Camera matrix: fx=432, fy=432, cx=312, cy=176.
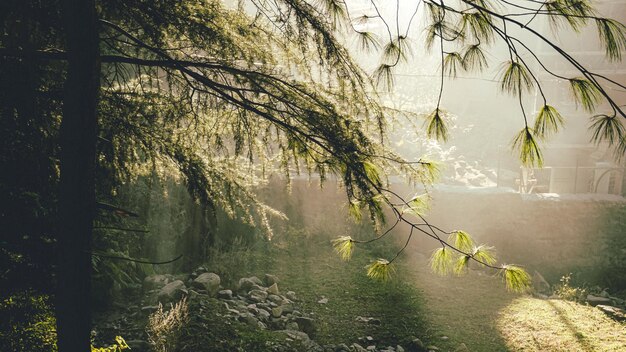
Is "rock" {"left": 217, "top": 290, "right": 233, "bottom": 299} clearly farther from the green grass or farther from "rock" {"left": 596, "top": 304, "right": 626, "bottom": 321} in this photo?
"rock" {"left": 596, "top": 304, "right": 626, "bottom": 321}

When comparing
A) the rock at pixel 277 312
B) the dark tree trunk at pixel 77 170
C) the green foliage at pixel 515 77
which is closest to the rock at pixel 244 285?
the rock at pixel 277 312

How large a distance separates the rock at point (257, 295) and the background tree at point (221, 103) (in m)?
3.73

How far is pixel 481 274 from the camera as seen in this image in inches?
371

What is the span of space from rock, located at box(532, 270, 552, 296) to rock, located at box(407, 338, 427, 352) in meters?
4.23

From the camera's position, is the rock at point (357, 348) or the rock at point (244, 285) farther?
the rock at point (244, 285)

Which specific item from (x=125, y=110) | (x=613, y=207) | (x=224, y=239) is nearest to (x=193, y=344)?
(x=125, y=110)

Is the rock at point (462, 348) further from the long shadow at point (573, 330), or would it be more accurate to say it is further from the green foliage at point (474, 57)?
the green foliage at point (474, 57)

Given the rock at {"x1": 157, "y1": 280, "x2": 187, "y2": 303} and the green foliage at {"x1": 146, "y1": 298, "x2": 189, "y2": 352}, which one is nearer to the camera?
the green foliage at {"x1": 146, "y1": 298, "x2": 189, "y2": 352}

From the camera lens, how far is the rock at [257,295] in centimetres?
702

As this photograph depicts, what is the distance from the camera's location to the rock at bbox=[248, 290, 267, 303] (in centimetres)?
702

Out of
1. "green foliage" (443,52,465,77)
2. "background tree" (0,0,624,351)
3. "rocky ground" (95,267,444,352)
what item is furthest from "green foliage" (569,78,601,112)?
"rocky ground" (95,267,444,352)

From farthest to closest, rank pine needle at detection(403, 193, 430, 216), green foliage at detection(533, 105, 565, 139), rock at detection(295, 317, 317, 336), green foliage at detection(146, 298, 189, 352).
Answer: rock at detection(295, 317, 317, 336) → green foliage at detection(146, 298, 189, 352) → pine needle at detection(403, 193, 430, 216) → green foliage at detection(533, 105, 565, 139)

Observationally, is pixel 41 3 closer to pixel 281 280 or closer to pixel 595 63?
pixel 281 280

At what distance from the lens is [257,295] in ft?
23.5
